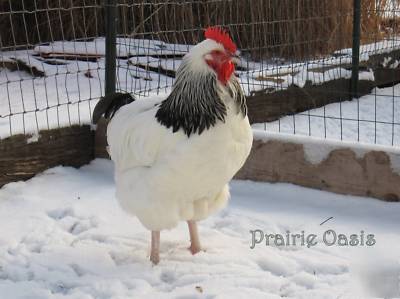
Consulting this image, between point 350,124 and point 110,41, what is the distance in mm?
2306

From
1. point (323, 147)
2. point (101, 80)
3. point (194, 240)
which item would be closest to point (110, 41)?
point (101, 80)

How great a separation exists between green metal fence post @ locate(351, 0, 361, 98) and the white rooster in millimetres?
3617

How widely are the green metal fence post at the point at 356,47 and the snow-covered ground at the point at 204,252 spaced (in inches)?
109

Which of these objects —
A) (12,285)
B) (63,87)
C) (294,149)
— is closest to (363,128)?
(294,149)

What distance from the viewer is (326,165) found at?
4.65 metres

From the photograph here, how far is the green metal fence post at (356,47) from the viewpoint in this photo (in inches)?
272

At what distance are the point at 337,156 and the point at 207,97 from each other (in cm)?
137

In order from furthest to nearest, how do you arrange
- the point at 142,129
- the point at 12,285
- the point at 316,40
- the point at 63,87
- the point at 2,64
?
the point at 316,40 < the point at 2,64 < the point at 63,87 < the point at 142,129 < the point at 12,285

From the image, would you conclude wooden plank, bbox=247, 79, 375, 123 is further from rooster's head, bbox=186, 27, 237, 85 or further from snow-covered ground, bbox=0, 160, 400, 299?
rooster's head, bbox=186, 27, 237, 85

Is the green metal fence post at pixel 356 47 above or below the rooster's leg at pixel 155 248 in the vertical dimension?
above

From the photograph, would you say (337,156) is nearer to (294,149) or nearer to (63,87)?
(294,149)

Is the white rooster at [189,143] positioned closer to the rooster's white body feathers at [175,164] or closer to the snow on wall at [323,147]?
the rooster's white body feathers at [175,164]

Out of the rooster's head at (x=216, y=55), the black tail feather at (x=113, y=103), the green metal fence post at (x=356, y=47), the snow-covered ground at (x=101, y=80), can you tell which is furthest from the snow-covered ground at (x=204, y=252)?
the green metal fence post at (x=356, y=47)

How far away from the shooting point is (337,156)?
4605 mm
